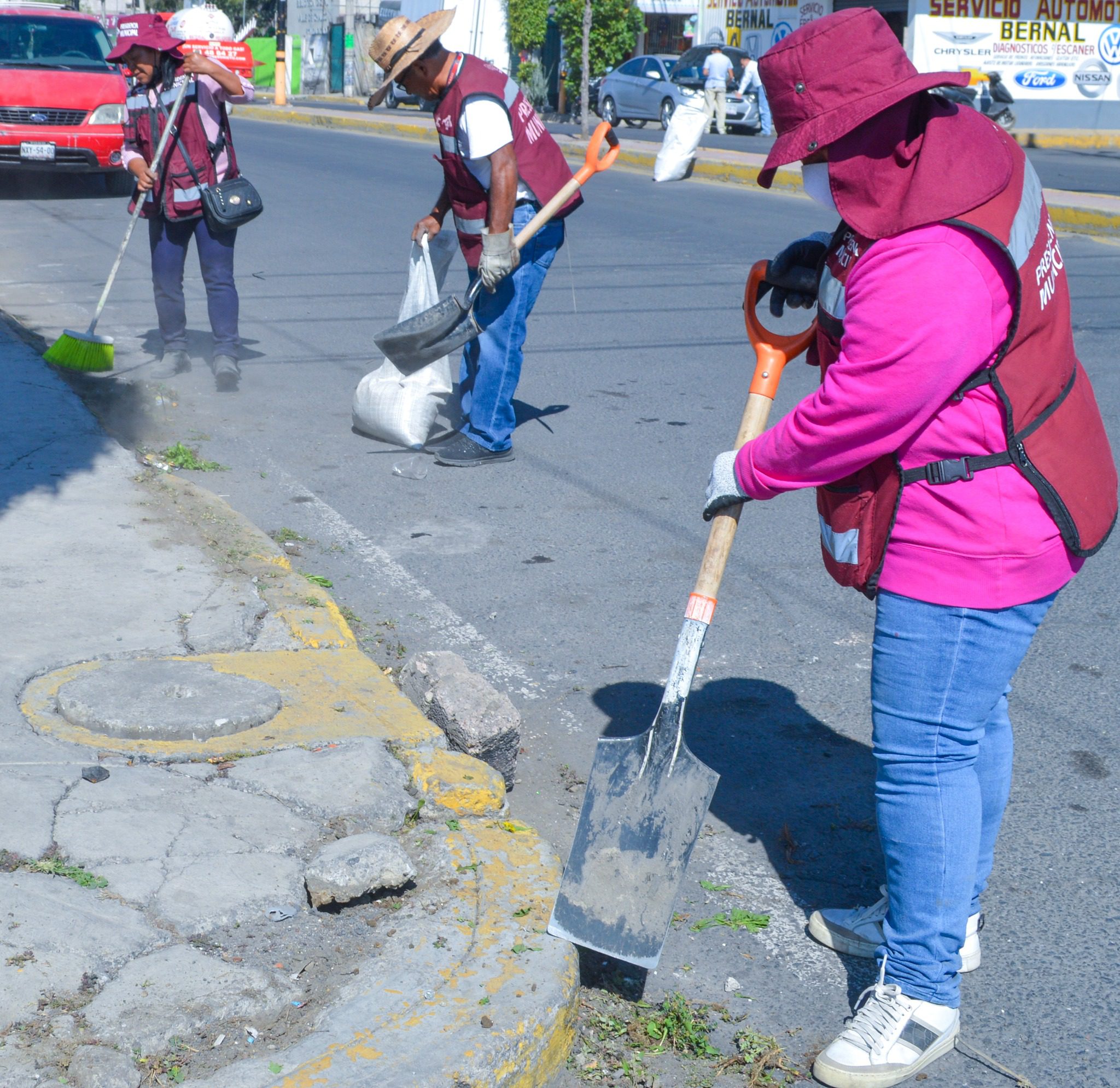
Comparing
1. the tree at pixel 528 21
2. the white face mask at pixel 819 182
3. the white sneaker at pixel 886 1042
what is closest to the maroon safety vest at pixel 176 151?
the white face mask at pixel 819 182

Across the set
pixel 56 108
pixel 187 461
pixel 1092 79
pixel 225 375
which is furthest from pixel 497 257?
pixel 1092 79

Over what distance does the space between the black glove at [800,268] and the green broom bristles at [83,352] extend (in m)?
4.94

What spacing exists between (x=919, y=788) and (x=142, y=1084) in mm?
1397

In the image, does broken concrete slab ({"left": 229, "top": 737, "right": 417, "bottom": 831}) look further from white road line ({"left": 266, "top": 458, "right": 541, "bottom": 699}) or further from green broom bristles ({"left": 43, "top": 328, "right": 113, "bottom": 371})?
green broom bristles ({"left": 43, "top": 328, "right": 113, "bottom": 371})

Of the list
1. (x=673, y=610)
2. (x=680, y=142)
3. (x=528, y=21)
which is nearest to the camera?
(x=673, y=610)

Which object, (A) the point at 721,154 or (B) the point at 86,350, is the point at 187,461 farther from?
(A) the point at 721,154

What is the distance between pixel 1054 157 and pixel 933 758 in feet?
78.7

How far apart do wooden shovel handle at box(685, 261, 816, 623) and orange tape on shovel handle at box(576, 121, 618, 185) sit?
9.96ft

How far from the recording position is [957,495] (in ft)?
7.32

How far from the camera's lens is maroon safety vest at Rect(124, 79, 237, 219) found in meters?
6.69

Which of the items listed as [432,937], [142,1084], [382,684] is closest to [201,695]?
[382,684]

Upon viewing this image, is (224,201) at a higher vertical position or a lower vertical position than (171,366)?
higher

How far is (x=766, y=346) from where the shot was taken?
269 cm

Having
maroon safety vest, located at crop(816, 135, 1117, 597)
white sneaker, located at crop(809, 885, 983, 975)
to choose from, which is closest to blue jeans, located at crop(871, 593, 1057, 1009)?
maroon safety vest, located at crop(816, 135, 1117, 597)
